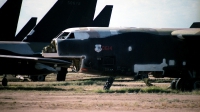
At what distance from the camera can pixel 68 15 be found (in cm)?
3322

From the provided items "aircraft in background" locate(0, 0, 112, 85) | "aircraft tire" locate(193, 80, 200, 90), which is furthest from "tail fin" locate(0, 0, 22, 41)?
"aircraft tire" locate(193, 80, 200, 90)

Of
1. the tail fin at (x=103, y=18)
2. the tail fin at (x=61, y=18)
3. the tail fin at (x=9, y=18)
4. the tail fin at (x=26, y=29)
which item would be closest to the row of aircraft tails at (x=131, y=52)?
the tail fin at (x=9, y=18)

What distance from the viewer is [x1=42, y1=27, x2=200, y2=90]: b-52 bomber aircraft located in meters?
19.7

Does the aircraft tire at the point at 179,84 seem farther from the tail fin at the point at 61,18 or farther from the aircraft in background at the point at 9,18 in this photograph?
the aircraft in background at the point at 9,18

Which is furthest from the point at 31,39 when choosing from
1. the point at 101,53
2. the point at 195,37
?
the point at 195,37

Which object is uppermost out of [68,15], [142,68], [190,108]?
[68,15]

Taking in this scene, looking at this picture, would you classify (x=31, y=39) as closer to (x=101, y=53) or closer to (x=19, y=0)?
(x=19, y=0)

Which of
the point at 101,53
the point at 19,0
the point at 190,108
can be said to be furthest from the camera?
the point at 19,0

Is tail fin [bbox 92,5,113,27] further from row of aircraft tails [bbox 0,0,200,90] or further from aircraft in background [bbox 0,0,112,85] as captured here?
row of aircraft tails [bbox 0,0,200,90]

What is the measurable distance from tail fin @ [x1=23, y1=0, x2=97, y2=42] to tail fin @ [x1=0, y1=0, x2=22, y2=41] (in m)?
1.91

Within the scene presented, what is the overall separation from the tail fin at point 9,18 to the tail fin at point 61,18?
6.26ft

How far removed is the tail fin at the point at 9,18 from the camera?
2930 centimetres

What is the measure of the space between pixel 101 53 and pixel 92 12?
15678 mm

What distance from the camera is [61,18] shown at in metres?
32.8
